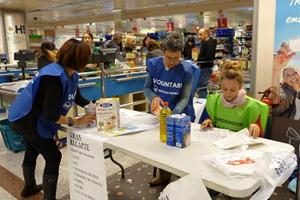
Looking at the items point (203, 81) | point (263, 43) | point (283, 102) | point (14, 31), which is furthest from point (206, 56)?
point (14, 31)

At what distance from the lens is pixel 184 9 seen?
Answer: 10.9 metres

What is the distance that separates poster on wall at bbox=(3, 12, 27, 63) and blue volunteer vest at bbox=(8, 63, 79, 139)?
758 centimetres

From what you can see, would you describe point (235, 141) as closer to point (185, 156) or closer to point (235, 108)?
point (185, 156)

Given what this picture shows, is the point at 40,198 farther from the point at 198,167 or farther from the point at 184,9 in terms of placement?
the point at 184,9

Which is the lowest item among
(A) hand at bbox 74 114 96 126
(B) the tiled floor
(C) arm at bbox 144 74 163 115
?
(B) the tiled floor

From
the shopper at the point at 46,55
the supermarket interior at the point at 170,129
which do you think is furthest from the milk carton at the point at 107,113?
the shopper at the point at 46,55

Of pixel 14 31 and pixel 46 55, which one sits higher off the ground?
pixel 14 31

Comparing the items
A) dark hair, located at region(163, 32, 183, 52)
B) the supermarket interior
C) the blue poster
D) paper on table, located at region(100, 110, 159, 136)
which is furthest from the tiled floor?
the blue poster

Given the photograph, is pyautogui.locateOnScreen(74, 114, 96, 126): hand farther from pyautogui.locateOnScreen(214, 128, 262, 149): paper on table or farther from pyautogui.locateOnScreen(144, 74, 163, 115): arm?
pyautogui.locateOnScreen(214, 128, 262, 149): paper on table

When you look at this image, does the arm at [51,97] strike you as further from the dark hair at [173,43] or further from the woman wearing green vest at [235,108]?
the woman wearing green vest at [235,108]

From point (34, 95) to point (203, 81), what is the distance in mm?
4469

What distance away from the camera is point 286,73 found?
269 cm

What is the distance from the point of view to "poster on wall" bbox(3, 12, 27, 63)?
884cm

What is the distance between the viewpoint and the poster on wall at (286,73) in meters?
2.57
